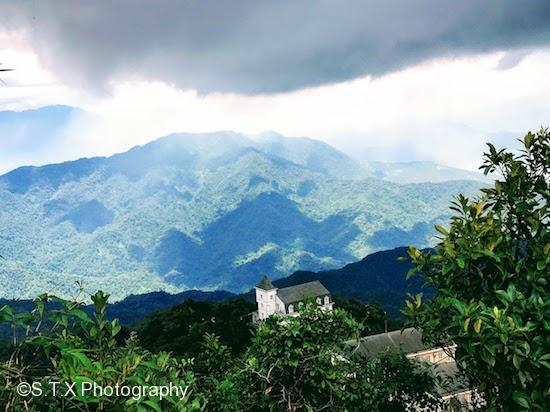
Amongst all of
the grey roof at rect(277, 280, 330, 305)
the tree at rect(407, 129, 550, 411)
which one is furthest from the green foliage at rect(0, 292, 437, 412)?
the grey roof at rect(277, 280, 330, 305)

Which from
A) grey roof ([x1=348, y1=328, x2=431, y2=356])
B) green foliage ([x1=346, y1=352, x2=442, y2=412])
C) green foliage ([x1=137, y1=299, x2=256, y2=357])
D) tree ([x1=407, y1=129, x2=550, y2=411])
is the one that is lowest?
grey roof ([x1=348, y1=328, x2=431, y2=356])

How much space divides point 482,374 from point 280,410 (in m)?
2.97

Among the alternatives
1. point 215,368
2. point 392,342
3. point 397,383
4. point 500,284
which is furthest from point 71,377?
point 392,342

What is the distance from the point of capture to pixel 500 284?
6707 mm

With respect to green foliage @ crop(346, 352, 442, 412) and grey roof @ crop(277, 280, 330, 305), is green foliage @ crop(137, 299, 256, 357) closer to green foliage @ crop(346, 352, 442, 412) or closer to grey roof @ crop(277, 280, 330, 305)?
grey roof @ crop(277, 280, 330, 305)

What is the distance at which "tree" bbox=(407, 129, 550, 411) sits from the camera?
227 inches

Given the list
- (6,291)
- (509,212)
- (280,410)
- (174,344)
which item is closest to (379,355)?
A: (280,410)

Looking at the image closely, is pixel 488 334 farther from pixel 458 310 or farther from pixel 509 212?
pixel 509 212

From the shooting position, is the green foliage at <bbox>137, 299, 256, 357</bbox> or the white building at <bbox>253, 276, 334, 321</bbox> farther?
the white building at <bbox>253, 276, 334, 321</bbox>

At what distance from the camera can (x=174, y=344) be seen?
4647 centimetres

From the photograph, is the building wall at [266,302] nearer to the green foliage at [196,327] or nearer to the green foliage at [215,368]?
the green foliage at [196,327]

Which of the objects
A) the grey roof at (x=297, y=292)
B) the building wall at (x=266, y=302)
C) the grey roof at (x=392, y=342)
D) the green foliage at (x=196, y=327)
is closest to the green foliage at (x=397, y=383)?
the grey roof at (x=392, y=342)

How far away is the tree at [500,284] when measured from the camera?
5766 millimetres

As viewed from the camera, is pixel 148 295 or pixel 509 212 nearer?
pixel 509 212
